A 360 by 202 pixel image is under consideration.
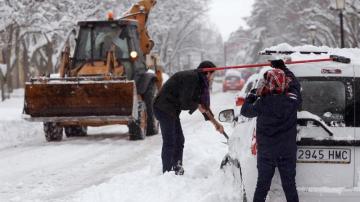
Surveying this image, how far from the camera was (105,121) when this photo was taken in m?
13.5

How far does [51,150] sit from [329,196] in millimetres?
Result: 8141

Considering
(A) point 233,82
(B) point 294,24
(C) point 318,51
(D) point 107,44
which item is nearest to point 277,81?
(C) point 318,51

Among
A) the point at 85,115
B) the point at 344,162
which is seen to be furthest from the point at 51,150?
the point at 344,162

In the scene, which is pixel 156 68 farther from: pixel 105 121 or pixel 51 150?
pixel 51 150

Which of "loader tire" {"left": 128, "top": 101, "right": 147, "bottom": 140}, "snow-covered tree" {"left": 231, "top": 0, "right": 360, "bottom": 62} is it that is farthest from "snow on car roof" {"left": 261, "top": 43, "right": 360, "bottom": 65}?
"snow-covered tree" {"left": 231, "top": 0, "right": 360, "bottom": 62}

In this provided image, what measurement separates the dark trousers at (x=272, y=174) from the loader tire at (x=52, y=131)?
9.27m

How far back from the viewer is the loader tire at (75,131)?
15281 mm

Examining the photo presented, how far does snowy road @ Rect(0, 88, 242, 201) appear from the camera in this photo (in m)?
7.30

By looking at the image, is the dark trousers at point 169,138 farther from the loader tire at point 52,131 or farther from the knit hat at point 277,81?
the loader tire at point 52,131

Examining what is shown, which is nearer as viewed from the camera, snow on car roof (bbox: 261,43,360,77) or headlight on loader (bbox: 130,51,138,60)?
snow on car roof (bbox: 261,43,360,77)

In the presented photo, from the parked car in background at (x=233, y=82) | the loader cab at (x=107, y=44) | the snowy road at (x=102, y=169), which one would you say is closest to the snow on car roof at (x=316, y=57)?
the snowy road at (x=102, y=169)

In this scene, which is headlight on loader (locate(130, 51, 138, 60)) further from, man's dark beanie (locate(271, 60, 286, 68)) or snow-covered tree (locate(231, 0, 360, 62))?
snow-covered tree (locate(231, 0, 360, 62))

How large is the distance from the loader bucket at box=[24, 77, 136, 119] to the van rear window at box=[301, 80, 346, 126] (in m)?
7.86

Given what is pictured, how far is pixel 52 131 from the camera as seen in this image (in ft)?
45.6
